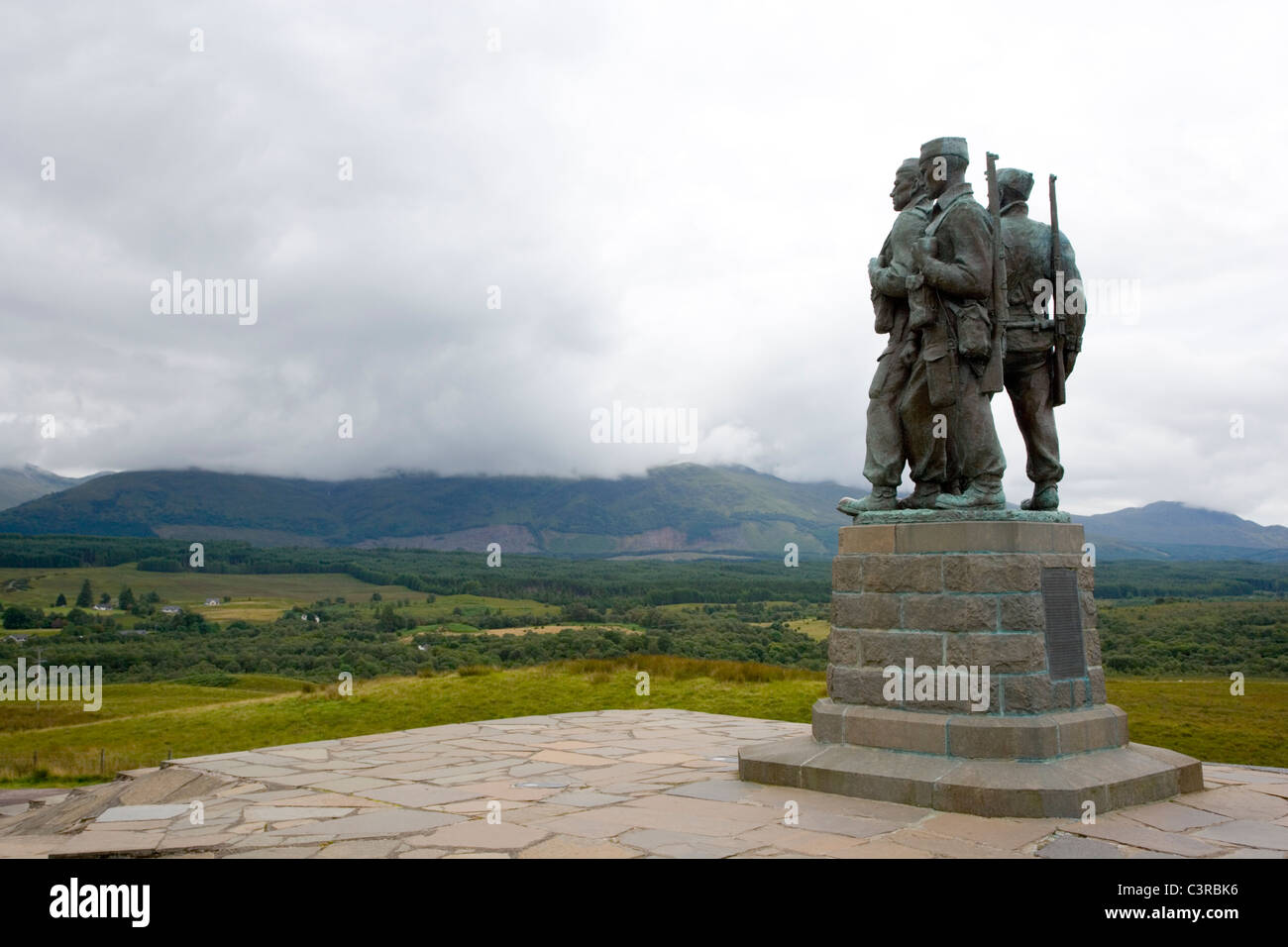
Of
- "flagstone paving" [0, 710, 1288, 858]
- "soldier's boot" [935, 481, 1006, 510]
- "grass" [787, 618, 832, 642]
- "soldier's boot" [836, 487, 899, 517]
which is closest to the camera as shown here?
"flagstone paving" [0, 710, 1288, 858]

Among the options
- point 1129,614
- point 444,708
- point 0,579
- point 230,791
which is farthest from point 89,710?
point 0,579

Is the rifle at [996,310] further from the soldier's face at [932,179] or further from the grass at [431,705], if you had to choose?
the grass at [431,705]

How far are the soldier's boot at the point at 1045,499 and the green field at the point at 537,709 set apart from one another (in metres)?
5.67

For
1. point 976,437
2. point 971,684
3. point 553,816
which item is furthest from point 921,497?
point 553,816

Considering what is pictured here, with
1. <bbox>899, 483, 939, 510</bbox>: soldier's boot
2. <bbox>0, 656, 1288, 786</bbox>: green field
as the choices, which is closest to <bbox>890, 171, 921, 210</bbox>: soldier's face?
<bbox>899, 483, 939, 510</bbox>: soldier's boot

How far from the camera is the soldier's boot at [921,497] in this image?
766 centimetres

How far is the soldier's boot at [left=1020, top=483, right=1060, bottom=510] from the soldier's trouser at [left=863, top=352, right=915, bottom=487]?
121cm

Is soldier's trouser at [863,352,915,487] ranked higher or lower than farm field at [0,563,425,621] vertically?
higher

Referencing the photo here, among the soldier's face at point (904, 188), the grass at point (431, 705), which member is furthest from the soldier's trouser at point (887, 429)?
the grass at point (431, 705)

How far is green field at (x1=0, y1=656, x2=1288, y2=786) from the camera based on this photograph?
12.7m

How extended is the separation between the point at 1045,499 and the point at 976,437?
1.16m

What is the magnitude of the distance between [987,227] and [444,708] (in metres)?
10.7

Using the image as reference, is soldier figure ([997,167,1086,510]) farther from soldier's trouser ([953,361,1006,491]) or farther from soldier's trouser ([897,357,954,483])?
soldier's trouser ([897,357,954,483])

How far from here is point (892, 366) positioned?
7883mm
